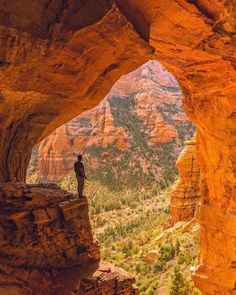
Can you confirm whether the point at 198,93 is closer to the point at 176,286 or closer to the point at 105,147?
the point at 176,286

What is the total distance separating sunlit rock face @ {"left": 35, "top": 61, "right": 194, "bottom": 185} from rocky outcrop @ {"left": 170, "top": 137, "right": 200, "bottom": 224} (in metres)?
27.7

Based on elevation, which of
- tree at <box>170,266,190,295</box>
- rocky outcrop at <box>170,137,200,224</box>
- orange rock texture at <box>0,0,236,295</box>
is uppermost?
orange rock texture at <box>0,0,236,295</box>

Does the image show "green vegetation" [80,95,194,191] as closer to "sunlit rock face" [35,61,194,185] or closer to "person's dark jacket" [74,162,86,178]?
"sunlit rock face" [35,61,194,185]

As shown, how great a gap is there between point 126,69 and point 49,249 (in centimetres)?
653

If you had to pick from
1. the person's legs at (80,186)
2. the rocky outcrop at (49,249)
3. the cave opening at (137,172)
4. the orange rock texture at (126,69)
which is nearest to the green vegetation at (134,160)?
the cave opening at (137,172)

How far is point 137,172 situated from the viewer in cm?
5794

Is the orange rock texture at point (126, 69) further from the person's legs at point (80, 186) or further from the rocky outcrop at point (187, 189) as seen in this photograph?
the rocky outcrop at point (187, 189)

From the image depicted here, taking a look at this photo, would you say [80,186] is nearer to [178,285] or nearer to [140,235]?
[178,285]

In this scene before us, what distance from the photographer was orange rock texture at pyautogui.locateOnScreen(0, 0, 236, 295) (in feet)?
25.0

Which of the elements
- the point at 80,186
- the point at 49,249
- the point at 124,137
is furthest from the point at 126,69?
the point at 124,137

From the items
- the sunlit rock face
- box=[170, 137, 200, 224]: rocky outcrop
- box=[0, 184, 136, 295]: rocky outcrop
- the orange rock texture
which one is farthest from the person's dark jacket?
the sunlit rock face

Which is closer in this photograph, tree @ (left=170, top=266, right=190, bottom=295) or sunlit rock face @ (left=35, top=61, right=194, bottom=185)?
tree @ (left=170, top=266, right=190, bottom=295)

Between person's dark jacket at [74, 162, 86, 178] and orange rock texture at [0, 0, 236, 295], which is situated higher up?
orange rock texture at [0, 0, 236, 295]

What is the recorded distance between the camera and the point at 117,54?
9.86 meters
